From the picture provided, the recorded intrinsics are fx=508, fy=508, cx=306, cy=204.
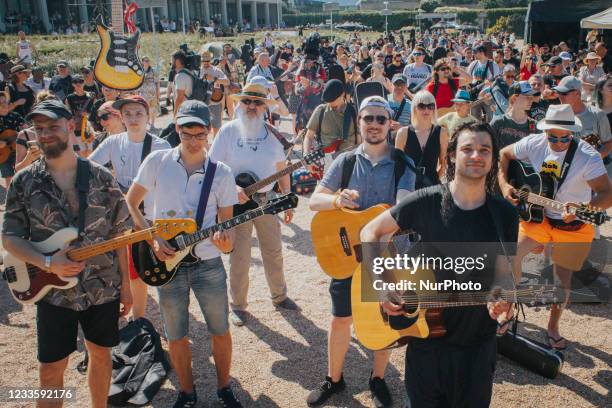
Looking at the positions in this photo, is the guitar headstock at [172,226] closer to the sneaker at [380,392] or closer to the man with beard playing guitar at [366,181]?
the man with beard playing guitar at [366,181]

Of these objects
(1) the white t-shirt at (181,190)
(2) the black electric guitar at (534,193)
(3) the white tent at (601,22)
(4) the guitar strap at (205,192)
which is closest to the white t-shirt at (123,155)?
(1) the white t-shirt at (181,190)

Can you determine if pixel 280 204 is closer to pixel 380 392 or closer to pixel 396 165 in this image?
pixel 396 165

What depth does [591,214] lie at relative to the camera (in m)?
3.88

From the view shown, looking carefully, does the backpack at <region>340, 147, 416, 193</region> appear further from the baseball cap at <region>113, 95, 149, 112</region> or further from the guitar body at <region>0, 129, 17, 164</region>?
the guitar body at <region>0, 129, 17, 164</region>

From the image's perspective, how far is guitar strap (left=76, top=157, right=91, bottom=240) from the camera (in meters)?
3.25

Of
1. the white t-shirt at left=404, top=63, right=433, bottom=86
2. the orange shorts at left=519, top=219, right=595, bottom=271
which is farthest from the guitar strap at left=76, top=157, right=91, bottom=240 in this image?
the white t-shirt at left=404, top=63, right=433, bottom=86

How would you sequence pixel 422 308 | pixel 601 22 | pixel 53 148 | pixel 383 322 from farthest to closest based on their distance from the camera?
1. pixel 601 22
2. pixel 53 148
3. pixel 383 322
4. pixel 422 308

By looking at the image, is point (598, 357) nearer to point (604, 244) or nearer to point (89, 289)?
point (604, 244)

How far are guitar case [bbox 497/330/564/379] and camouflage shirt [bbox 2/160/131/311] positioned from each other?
10.4ft

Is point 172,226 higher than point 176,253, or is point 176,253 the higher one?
point 172,226

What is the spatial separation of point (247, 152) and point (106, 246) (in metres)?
2.07

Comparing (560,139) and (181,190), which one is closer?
(181,190)

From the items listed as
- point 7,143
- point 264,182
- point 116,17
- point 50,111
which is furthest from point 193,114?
point 116,17

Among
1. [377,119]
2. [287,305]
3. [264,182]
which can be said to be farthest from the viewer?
[287,305]
